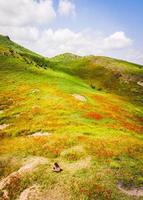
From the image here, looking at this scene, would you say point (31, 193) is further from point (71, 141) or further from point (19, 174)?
point (71, 141)

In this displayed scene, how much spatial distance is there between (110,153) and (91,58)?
15471 cm

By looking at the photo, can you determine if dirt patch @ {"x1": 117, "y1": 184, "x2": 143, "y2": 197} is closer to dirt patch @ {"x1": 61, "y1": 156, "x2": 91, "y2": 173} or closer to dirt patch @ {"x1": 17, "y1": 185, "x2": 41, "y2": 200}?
dirt patch @ {"x1": 61, "y1": 156, "x2": 91, "y2": 173}

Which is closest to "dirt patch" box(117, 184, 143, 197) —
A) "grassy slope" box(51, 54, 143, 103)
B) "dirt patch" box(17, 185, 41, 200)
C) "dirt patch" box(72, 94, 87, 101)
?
"dirt patch" box(17, 185, 41, 200)

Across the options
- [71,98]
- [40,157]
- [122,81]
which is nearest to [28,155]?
[40,157]

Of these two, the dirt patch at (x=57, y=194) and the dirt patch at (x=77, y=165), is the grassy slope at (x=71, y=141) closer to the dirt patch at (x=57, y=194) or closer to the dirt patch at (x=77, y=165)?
the dirt patch at (x=57, y=194)

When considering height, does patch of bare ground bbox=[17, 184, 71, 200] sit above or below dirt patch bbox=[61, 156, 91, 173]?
below

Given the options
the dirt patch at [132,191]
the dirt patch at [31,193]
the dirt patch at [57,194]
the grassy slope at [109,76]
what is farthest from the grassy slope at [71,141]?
the grassy slope at [109,76]

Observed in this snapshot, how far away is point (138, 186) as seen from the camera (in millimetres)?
33000

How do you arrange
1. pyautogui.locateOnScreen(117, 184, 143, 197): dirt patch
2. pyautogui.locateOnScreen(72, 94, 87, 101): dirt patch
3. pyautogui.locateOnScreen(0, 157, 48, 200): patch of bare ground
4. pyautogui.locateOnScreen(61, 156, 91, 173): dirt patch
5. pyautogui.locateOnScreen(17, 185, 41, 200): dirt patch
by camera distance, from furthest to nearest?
1. pyautogui.locateOnScreen(72, 94, 87, 101): dirt patch
2. pyautogui.locateOnScreen(61, 156, 91, 173): dirt patch
3. pyautogui.locateOnScreen(0, 157, 48, 200): patch of bare ground
4. pyautogui.locateOnScreen(117, 184, 143, 197): dirt patch
5. pyautogui.locateOnScreen(17, 185, 41, 200): dirt patch

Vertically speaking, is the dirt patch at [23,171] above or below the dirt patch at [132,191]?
below

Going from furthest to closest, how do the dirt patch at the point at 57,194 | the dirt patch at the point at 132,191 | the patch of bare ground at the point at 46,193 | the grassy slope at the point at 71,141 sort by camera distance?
the grassy slope at the point at 71,141, the dirt patch at the point at 132,191, the patch of bare ground at the point at 46,193, the dirt patch at the point at 57,194

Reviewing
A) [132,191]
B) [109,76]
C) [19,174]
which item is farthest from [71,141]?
[109,76]

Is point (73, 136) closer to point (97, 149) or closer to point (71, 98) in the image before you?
point (97, 149)

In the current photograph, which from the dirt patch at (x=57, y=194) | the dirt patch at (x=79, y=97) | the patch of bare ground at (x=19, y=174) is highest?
the dirt patch at (x=79, y=97)
